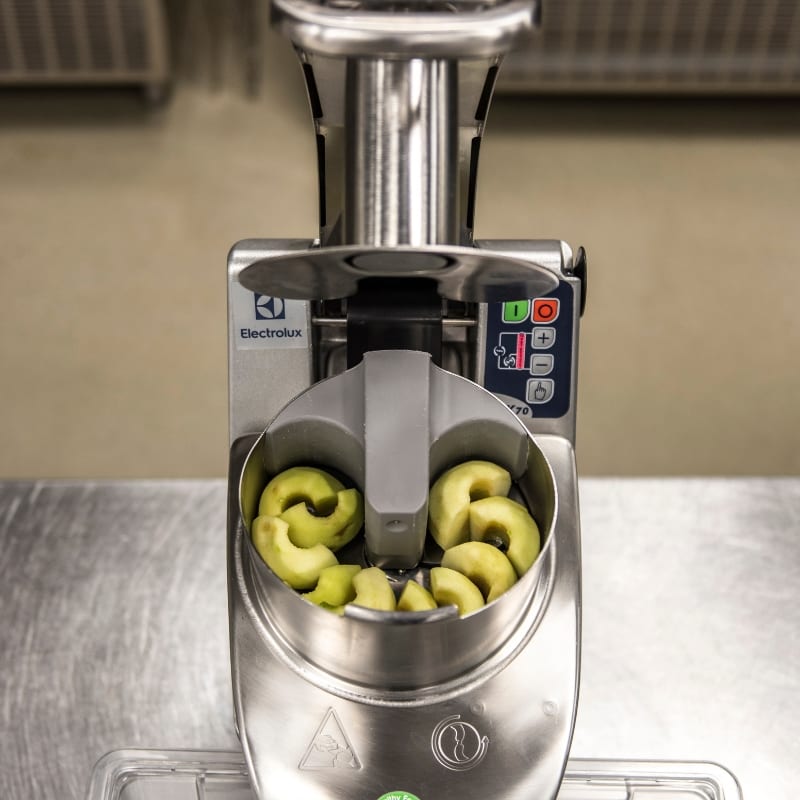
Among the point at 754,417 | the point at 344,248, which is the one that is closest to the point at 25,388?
the point at 754,417

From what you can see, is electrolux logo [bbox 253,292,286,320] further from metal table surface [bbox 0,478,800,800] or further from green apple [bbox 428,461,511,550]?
metal table surface [bbox 0,478,800,800]

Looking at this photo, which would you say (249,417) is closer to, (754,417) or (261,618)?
(261,618)

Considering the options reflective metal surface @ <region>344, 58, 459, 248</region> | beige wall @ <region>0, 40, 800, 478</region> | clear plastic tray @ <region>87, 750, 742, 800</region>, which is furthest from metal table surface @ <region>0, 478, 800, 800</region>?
beige wall @ <region>0, 40, 800, 478</region>

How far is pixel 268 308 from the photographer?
786mm

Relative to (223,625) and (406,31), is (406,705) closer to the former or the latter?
(223,625)

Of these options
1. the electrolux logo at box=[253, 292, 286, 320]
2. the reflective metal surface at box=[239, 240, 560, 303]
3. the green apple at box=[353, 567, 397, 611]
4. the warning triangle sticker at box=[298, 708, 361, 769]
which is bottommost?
the warning triangle sticker at box=[298, 708, 361, 769]

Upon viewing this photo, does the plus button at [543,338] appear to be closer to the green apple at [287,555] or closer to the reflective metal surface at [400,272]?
the reflective metal surface at [400,272]

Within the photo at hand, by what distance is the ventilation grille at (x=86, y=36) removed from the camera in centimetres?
278

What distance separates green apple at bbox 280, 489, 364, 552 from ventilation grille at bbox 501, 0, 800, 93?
7.67 feet

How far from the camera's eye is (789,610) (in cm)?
93

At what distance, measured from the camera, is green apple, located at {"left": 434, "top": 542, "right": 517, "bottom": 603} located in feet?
2.16

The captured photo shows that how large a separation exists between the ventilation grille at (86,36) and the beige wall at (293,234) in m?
0.14

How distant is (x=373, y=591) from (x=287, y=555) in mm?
63

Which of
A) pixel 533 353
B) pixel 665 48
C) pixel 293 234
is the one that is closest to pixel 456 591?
pixel 533 353
